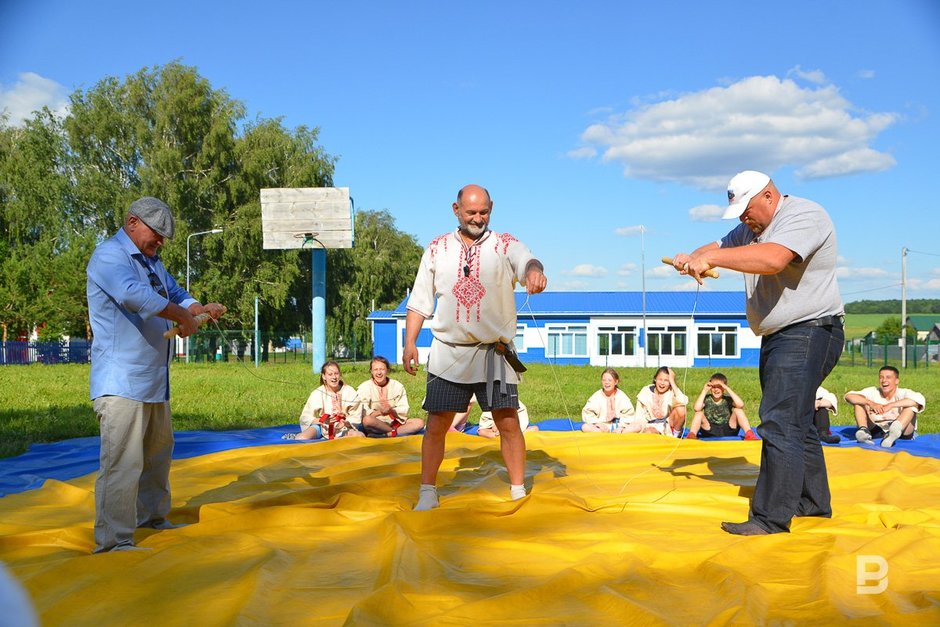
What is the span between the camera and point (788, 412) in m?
3.62

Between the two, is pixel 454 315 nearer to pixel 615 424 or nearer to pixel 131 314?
pixel 131 314

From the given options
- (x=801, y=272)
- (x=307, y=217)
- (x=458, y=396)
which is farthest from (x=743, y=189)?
(x=307, y=217)

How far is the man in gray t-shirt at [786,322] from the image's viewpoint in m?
3.52

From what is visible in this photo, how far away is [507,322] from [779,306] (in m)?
1.37

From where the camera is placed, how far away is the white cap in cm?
373

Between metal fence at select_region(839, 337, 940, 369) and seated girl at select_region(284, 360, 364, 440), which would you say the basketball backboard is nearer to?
seated girl at select_region(284, 360, 364, 440)

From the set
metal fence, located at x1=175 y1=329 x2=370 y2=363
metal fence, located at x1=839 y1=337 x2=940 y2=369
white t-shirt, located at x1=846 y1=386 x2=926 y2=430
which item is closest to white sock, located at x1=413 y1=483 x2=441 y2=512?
white t-shirt, located at x1=846 y1=386 x2=926 y2=430

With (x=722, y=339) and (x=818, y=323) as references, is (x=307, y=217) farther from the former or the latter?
(x=722, y=339)

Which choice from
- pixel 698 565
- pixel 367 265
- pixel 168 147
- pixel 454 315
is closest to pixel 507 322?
pixel 454 315

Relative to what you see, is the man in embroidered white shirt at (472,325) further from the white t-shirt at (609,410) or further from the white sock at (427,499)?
the white t-shirt at (609,410)

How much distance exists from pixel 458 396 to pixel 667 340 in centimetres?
3315

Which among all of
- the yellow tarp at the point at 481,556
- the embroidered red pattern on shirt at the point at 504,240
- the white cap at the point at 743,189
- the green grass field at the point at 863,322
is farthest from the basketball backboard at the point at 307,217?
the green grass field at the point at 863,322

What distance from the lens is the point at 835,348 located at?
12.2 ft

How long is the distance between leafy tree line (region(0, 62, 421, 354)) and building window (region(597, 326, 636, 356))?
1391 centimetres
